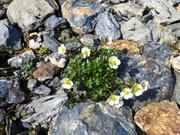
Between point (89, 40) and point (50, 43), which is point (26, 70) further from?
point (89, 40)

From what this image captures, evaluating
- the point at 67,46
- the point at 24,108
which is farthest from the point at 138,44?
the point at 24,108

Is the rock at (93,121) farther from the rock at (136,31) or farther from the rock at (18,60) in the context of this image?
the rock at (136,31)

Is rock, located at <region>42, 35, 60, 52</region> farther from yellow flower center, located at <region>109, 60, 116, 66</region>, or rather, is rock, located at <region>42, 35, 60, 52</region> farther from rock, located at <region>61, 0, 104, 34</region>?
yellow flower center, located at <region>109, 60, 116, 66</region>

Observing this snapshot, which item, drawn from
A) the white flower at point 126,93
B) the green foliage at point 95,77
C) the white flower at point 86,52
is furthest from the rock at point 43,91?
the white flower at point 126,93

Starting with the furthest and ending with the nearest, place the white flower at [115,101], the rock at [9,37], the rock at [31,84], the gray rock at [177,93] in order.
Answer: the rock at [9,37], the gray rock at [177,93], the rock at [31,84], the white flower at [115,101]

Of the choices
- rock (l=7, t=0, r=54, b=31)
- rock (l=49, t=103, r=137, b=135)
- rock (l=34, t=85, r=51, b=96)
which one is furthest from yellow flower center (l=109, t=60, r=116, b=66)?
rock (l=7, t=0, r=54, b=31)

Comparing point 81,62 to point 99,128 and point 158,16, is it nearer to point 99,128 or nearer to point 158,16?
point 99,128

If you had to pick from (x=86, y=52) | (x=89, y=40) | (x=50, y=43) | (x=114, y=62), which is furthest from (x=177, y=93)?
(x=50, y=43)
